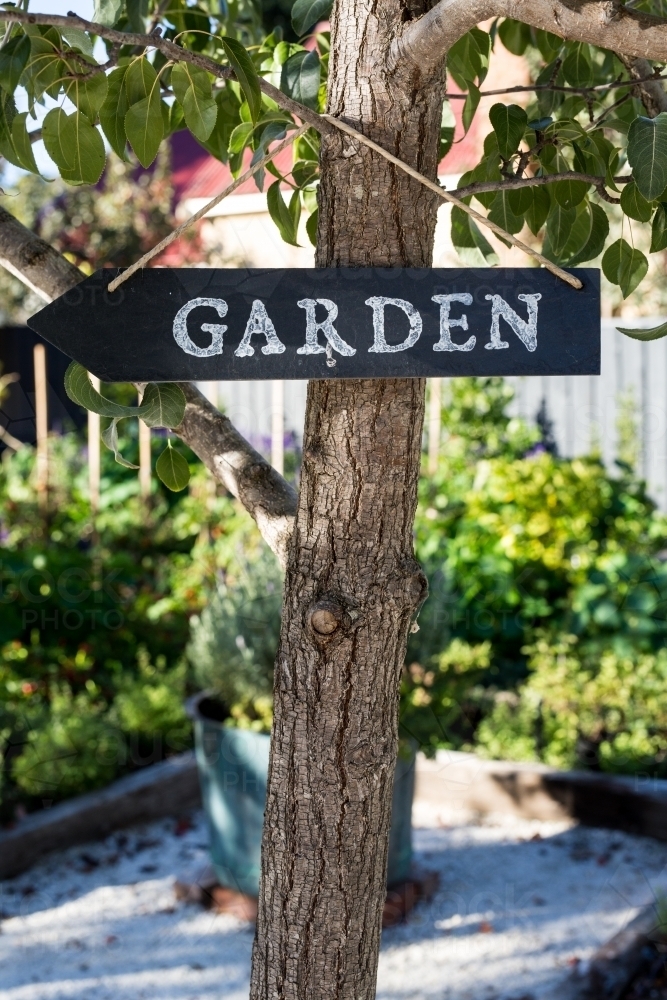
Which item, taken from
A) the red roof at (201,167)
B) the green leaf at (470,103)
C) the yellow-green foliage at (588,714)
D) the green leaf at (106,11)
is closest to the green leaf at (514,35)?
the green leaf at (470,103)

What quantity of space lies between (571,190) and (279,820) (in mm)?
902

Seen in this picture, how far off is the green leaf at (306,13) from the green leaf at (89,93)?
11.2 inches

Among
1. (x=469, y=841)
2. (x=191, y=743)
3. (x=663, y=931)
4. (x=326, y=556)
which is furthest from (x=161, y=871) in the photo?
(x=326, y=556)

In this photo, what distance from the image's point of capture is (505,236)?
1178 millimetres

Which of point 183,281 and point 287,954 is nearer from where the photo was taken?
point 183,281

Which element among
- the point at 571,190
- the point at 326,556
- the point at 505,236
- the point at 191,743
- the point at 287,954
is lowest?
the point at 191,743

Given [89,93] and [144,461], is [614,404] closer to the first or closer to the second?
[144,461]

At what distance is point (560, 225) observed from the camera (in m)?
1.39

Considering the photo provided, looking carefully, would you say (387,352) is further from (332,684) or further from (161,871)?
(161,871)

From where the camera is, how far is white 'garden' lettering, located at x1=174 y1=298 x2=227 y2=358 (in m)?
1.13

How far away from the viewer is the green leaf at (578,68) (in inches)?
64.9

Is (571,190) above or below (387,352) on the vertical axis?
above

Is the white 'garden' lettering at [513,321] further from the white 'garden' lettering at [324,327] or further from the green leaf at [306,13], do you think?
the green leaf at [306,13]

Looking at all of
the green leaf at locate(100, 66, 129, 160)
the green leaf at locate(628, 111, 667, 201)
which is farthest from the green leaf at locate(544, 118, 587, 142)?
the green leaf at locate(100, 66, 129, 160)
